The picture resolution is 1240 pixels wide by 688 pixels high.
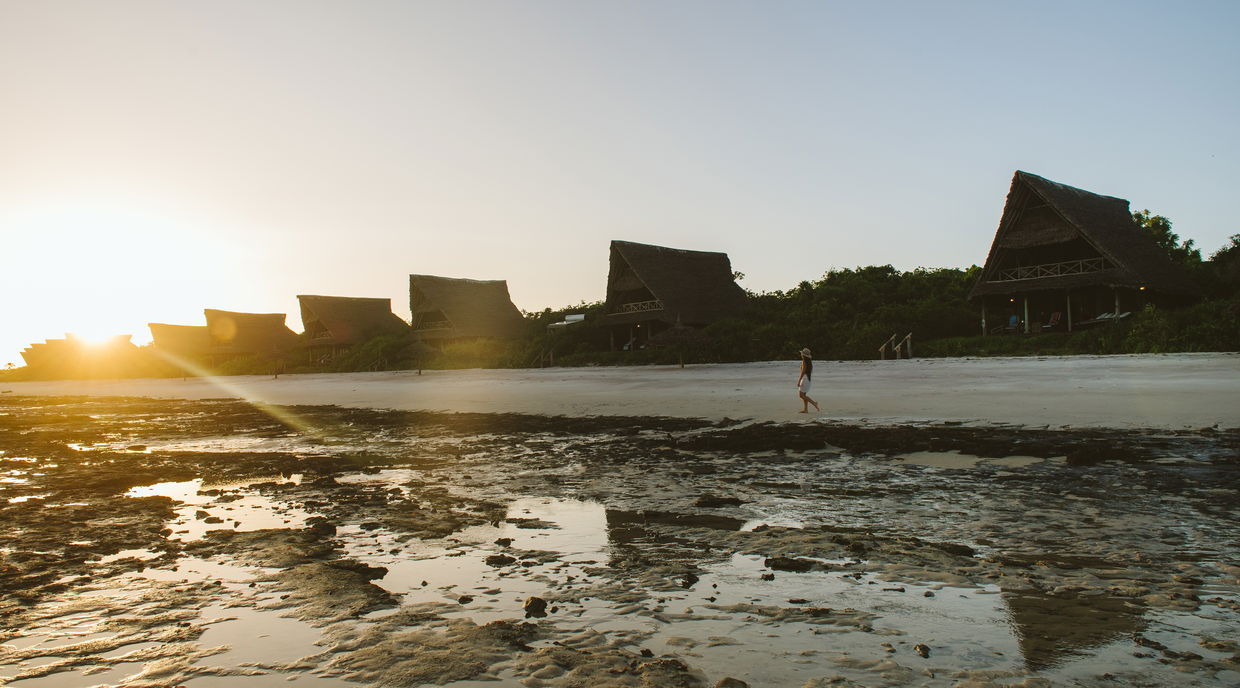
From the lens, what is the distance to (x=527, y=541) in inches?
191

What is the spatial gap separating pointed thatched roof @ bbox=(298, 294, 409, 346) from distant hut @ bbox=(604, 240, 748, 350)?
1939cm

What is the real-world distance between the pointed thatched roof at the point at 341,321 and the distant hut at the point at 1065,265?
37509mm

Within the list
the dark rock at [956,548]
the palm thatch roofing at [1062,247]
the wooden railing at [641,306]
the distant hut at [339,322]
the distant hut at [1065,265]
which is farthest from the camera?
the distant hut at [339,322]

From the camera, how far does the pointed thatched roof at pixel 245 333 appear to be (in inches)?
2282

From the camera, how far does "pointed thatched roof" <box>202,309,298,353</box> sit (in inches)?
2282

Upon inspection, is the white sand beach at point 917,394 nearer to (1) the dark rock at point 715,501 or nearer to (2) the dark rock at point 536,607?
(1) the dark rock at point 715,501

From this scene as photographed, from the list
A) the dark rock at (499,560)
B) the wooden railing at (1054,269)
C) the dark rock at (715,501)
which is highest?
the wooden railing at (1054,269)

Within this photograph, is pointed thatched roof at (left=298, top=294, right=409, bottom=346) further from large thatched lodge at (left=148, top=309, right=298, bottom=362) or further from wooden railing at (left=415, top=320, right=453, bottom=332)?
large thatched lodge at (left=148, top=309, right=298, bottom=362)

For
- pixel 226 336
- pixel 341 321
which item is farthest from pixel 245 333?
pixel 341 321

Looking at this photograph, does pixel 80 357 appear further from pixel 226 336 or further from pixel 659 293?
pixel 659 293

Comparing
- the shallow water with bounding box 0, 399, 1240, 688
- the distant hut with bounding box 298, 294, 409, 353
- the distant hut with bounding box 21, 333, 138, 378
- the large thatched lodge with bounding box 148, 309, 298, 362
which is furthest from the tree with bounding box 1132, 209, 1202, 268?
the distant hut with bounding box 21, 333, 138, 378

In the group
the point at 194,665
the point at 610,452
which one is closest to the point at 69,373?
the point at 610,452

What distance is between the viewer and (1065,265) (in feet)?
86.0

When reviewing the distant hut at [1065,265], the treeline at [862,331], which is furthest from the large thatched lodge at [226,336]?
the distant hut at [1065,265]
